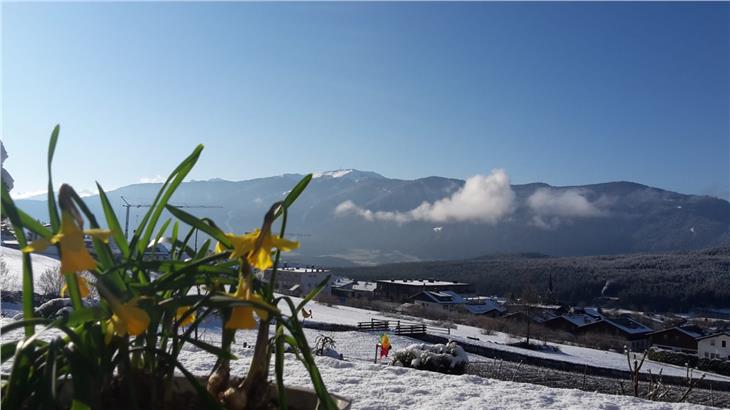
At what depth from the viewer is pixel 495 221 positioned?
560ft

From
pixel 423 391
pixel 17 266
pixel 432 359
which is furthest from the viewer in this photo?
pixel 17 266

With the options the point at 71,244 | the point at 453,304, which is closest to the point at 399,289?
the point at 453,304

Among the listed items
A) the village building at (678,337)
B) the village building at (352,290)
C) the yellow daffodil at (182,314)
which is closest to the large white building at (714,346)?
the village building at (678,337)

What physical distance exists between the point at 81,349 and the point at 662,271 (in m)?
57.4

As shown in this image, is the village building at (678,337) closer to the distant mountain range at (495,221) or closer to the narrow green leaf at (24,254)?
the narrow green leaf at (24,254)

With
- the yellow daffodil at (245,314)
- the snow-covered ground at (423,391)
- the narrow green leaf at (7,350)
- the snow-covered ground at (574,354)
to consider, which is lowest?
the snow-covered ground at (574,354)

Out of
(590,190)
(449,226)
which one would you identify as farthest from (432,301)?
(590,190)

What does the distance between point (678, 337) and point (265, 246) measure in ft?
96.6

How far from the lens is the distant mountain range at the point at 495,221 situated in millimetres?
125375

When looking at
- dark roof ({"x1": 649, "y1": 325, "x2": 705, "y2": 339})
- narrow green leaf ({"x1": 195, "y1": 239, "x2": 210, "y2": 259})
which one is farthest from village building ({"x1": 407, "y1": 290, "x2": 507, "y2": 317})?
narrow green leaf ({"x1": 195, "y1": 239, "x2": 210, "y2": 259})

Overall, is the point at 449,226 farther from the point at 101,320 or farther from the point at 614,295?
the point at 101,320

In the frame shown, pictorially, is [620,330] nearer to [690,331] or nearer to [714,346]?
[690,331]

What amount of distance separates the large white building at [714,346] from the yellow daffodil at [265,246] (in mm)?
25468

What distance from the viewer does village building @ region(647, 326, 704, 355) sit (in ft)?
83.8
